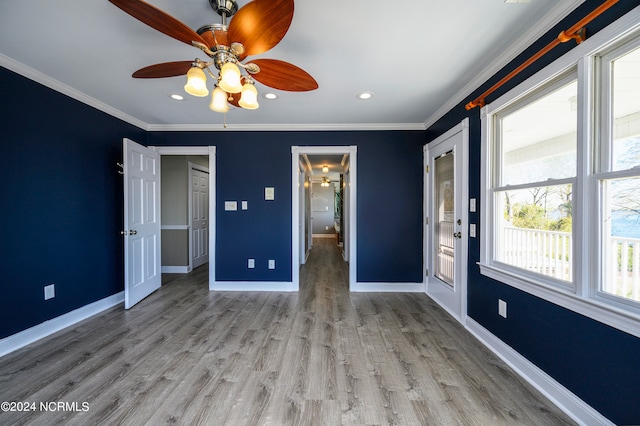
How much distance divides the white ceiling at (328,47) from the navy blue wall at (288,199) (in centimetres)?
76

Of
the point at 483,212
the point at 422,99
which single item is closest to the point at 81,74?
the point at 422,99

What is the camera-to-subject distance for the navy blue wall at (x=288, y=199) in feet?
12.6

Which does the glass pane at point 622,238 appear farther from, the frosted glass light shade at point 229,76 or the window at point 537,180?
the frosted glass light shade at point 229,76

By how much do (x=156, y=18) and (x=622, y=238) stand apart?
2.62 metres

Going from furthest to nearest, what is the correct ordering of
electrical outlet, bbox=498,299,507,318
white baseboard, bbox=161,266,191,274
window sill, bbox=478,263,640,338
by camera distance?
white baseboard, bbox=161,266,191,274, electrical outlet, bbox=498,299,507,318, window sill, bbox=478,263,640,338

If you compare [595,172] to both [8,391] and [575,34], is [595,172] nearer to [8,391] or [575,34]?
[575,34]

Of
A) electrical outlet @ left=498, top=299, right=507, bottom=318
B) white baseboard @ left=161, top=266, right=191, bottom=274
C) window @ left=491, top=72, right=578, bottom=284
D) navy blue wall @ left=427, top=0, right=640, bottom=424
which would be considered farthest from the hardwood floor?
white baseboard @ left=161, top=266, right=191, bottom=274

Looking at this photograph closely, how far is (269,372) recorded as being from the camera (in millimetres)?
1928

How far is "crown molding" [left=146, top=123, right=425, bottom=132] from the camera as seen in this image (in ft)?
12.4

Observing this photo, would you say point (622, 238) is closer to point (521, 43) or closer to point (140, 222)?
point (521, 43)

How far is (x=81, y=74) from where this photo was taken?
7.82 ft

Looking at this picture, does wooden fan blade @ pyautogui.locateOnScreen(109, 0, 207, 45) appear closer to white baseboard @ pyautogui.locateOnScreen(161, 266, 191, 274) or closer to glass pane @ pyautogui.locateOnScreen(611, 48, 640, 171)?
glass pane @ pyautogui.locateOnScreen(611, 48, 640, 171)

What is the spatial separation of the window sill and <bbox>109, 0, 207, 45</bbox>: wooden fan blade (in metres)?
2.56

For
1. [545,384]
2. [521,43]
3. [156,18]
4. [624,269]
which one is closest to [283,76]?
[156,18]
